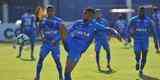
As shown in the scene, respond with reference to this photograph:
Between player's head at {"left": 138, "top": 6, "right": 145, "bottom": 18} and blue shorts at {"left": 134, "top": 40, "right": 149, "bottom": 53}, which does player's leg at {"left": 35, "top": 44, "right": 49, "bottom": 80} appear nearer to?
player's head at {"left": 138, "top": 6, "right": 145, "bottom": 18}

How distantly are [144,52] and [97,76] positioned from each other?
1.84 metres

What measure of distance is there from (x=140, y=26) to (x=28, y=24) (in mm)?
7962

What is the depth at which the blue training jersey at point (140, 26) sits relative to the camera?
642 inches

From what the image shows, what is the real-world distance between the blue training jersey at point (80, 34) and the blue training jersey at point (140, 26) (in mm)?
3998

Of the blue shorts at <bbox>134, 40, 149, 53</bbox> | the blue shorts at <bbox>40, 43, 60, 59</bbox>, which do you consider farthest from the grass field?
the blue shorts at <bbox>40, 43, 60, 59</bbox>

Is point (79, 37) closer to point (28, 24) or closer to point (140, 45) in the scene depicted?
point (140, 45)

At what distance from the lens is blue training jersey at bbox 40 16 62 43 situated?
13.8m

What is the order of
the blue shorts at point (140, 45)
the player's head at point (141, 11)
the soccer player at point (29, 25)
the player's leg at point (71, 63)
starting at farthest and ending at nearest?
the soccer player at point (29, 25) → the blue shorts at point (140, 45) → the player's head at point (141, 11) → the player's leg at point (71, 63)

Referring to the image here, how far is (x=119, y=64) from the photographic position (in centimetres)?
2117

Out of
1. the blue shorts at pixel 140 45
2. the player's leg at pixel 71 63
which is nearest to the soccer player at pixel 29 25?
the blue shorts at pixel 140 45

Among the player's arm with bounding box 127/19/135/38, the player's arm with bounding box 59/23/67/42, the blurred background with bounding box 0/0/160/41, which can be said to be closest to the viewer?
the player's arm with bounding box 59/23/67/42

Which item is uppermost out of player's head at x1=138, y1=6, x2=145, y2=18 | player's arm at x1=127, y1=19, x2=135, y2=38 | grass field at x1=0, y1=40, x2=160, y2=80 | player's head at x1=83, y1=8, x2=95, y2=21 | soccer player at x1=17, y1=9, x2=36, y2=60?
player's head at x1=83, y1=8, x2=95, y2=21

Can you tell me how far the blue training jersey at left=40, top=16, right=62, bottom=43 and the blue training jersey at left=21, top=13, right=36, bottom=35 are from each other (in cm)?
917

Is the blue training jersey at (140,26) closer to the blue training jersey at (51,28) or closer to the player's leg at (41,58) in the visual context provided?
the blue training jersey at (51,28)
